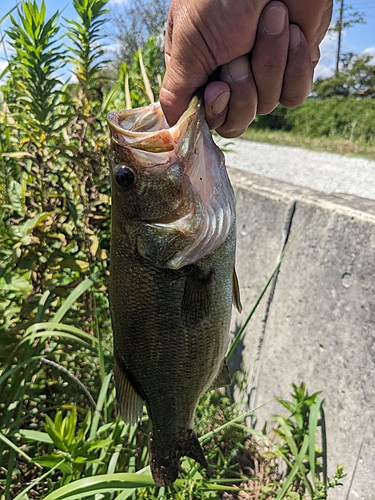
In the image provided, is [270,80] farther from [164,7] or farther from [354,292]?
[164,7]

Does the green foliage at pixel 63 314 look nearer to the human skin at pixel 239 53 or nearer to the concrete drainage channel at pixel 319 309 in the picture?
the concrete drainage channel at pixel 319 309

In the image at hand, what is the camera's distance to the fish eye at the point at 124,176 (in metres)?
1.44

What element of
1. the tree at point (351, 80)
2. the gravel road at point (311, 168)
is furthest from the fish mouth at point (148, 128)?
the tree at point (351, 80)

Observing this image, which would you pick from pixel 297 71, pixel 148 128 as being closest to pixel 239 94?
pixel 297 71

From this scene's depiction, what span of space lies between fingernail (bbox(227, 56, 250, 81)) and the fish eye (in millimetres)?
431

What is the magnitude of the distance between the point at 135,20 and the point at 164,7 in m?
2.21

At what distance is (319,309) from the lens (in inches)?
92.2

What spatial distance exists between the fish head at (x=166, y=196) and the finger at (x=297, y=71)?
0.31 meters

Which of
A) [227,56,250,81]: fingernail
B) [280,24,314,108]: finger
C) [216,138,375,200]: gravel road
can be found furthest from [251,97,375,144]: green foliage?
[227,56,250,81]: fingernail

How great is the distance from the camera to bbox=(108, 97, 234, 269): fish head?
55.9 inches

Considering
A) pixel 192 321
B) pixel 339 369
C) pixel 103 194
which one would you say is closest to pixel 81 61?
pixel 103 194

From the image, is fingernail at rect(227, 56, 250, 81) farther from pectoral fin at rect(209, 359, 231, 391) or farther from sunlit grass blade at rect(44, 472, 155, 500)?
sunlit grass blade at rect(44, 472, 155, 500)

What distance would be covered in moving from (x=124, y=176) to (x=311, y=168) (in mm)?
5799

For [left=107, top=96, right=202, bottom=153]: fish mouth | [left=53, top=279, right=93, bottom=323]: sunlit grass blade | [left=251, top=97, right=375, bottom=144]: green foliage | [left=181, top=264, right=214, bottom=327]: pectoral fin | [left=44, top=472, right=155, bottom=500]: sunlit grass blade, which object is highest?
[left=251, top=97, right=375, bottom=144]: green foliage
